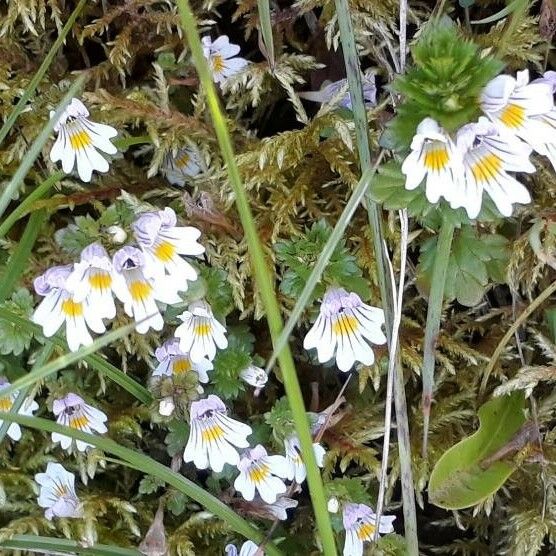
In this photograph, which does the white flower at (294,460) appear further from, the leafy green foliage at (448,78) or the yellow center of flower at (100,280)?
the leafy green foliage at (448,78)

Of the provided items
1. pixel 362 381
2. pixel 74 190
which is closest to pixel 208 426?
pixel 362 381

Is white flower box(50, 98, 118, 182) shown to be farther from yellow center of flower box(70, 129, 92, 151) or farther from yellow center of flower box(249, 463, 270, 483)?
yellow center of flower box(249, 463, 270, 483)

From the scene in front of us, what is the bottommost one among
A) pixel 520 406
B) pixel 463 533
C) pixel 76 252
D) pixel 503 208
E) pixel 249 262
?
pixel 463 533

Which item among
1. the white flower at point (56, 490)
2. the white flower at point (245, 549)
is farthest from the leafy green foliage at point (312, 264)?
the white flower at point (56, 490)

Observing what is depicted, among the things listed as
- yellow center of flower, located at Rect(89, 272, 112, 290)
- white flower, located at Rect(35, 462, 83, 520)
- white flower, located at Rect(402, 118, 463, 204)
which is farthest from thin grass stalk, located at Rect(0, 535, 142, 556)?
white flower, located at Rect(402, 118, 463, 204)

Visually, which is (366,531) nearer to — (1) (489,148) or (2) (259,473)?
(2) (259,473)

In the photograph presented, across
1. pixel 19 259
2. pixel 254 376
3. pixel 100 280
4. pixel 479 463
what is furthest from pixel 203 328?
pixel 479 463

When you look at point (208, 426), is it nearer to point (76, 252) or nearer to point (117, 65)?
point (76, 252)
